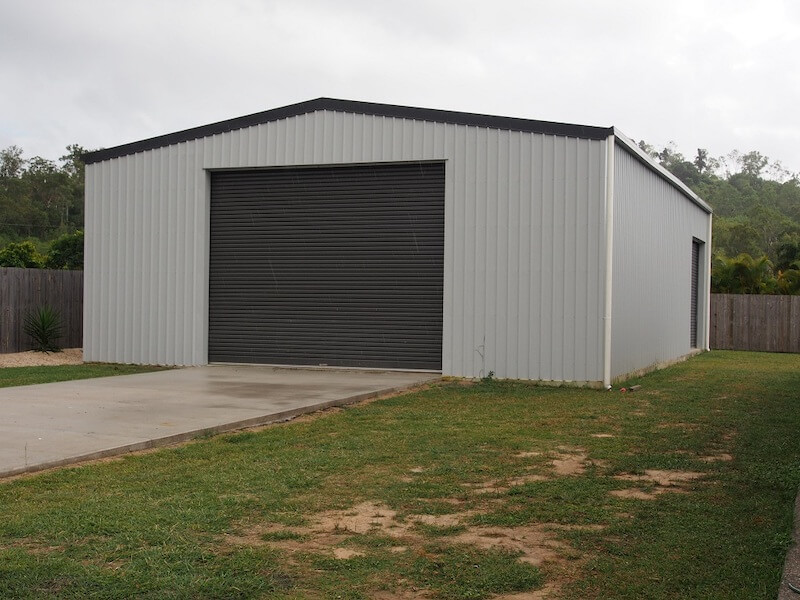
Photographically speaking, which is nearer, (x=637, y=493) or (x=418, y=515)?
(x=418, y=515)

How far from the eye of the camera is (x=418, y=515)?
19.3ft

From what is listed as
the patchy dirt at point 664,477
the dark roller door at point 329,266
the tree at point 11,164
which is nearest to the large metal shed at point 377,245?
the dark roller door at point 329,266

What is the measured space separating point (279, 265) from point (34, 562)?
1215 cm

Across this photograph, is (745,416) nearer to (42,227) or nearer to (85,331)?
(85,331)

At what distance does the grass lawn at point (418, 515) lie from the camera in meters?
4.51

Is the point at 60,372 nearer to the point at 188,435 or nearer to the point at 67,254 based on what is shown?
the point at 188,435

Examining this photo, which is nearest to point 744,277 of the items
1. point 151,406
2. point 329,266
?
point 329,266

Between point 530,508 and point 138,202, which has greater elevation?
point 138,202

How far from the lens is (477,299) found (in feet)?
49.2

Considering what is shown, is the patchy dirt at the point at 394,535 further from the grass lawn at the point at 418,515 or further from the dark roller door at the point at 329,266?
the dark roller door at the point at 329,266

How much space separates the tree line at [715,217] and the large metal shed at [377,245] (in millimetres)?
2768

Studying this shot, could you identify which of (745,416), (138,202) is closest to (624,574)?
(745,416)

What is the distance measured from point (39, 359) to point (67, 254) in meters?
14.9

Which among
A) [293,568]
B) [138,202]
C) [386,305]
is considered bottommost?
[293,568]
